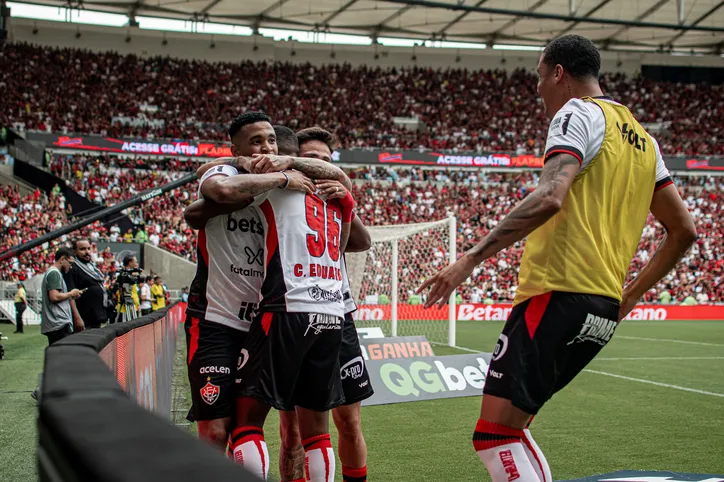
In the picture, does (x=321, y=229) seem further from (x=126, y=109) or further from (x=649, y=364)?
(x=126, y=109)

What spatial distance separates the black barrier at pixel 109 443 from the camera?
0.73 metres

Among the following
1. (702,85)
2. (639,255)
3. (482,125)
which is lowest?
(639,255)

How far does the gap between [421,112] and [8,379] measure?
3742cm

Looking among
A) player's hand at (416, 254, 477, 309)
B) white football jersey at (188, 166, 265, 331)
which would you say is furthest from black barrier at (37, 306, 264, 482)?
white football jersey at (188, 166, 265, 331)

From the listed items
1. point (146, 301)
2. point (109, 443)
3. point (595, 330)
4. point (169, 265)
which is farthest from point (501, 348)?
point (169, 265)

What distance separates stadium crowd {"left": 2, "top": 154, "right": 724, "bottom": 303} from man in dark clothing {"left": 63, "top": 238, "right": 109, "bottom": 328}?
13.6 m

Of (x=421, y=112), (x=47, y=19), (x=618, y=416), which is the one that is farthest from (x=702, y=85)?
(x=618, y=416)

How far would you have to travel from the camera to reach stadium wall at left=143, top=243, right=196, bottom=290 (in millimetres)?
28109

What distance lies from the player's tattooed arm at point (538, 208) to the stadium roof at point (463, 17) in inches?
1420

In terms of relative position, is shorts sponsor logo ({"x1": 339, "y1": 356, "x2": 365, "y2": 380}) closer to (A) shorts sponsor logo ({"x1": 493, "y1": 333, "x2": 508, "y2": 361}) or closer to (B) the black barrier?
(A) shorts sponsor logo ({"x1": 493, "y1": 333, "x2": 508, "y2": 361})

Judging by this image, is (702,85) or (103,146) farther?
(702,85)

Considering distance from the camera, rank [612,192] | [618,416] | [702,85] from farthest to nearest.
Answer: [702,85] → [618,416] → [612,192]

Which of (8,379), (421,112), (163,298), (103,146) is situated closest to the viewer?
(8,379)

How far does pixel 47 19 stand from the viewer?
41.9 metres
